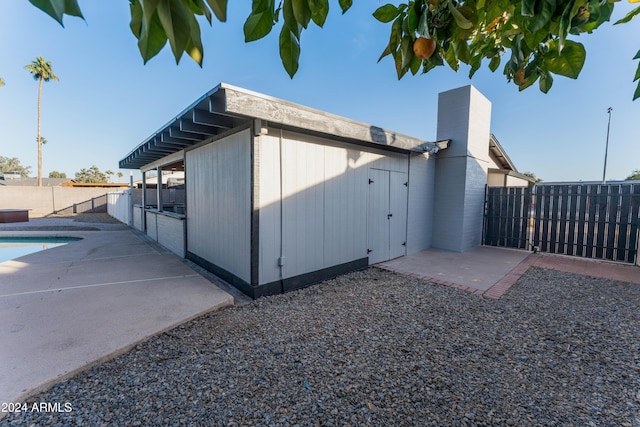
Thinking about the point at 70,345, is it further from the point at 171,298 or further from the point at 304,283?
the point at 304,283

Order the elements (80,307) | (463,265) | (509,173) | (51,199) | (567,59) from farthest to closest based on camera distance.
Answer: (51,199), (509,173), (463,265), (80,307), (567,59)

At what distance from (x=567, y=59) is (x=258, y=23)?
3.45 ft

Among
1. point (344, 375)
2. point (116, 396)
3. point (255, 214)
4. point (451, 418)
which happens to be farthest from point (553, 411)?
point (255, 214)

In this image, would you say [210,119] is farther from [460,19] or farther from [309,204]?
[460,19]

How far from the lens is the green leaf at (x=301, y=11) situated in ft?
2.66

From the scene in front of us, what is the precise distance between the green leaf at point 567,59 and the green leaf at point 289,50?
87cm

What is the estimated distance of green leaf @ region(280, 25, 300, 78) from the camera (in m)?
0.92

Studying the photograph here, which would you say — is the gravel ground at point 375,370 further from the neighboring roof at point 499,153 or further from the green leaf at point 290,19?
the neighboring roof at point 499,153

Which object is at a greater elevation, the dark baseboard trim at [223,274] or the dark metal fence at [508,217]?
the dark metal fence at [508,217]

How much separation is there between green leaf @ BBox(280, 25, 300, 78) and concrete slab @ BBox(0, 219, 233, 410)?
9.32 feet

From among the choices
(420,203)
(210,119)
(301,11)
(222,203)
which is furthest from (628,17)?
(420,203)

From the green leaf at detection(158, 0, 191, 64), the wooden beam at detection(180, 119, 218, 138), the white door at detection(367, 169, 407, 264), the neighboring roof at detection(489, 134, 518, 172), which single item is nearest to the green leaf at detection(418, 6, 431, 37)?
the green leaf at detection(158, 0, 191, 64)

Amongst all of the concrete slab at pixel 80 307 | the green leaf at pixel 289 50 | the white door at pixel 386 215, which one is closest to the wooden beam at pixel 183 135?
the concrete slab at pixel 80 307

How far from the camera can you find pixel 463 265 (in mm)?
5695
